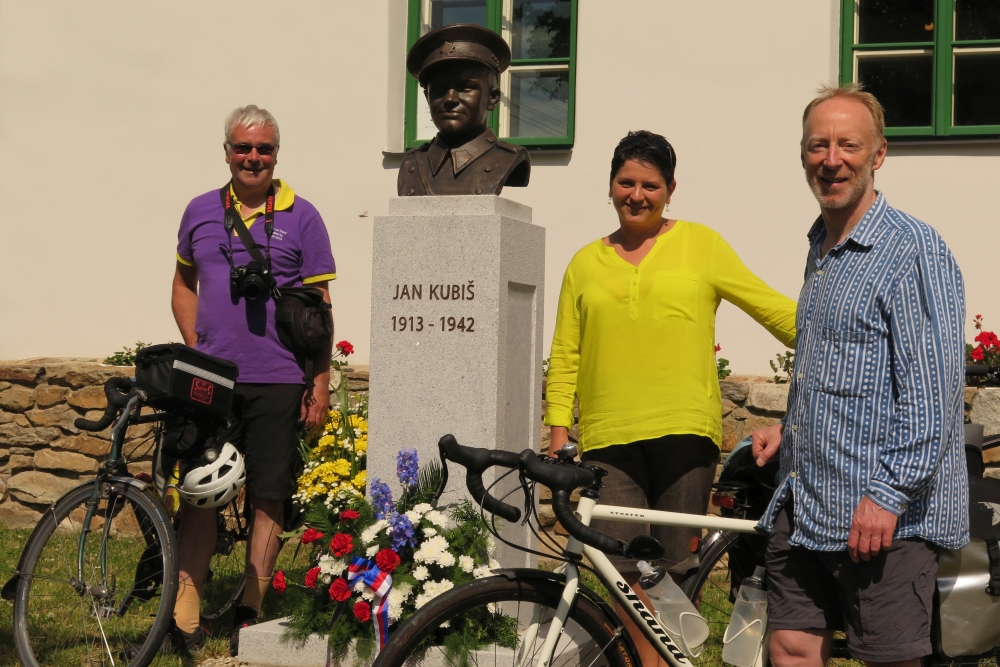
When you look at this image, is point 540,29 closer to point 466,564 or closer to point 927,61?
point 927,61

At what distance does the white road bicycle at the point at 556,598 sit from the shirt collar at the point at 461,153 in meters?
1.99

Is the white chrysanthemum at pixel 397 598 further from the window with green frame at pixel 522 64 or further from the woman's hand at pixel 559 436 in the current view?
the window with green frame at pixel 522 64

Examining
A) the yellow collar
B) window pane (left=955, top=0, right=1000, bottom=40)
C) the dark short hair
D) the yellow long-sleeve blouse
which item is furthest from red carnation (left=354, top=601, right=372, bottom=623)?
window pane (left=955, top=0, right=1000, bottom=40)

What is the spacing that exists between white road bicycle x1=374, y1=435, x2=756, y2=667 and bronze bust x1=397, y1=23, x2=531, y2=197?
76.8 inches

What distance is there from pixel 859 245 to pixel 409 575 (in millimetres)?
2311

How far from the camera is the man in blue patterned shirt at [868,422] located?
268 cm

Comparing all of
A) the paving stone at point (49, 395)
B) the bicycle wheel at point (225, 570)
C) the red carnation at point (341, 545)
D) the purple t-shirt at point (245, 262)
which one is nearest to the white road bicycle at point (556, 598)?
the red carnation at point (341, 545)

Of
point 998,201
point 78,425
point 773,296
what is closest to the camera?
point 773,296

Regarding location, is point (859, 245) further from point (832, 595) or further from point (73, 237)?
point (73, 237)

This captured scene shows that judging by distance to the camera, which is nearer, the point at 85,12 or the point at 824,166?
the point at 824,166

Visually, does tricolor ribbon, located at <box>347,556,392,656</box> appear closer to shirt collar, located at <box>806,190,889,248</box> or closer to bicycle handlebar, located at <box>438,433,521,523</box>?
bicycle handlebar, located at <box>438,433,521,523</box>

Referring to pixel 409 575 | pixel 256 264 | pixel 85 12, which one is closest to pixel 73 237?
pixel 85 12

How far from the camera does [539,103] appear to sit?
25.9ft

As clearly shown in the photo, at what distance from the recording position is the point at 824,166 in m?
2.82
